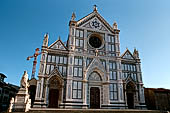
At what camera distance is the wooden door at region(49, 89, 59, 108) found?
1959cm

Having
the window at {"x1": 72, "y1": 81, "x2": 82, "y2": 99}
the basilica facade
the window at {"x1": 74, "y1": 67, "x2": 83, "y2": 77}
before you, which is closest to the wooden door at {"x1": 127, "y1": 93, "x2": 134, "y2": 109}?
the basilica facade

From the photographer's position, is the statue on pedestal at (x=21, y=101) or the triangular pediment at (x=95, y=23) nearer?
the statue on pedestal at (x=21, y=101)

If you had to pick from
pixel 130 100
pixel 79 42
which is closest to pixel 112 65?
pixel 130 100

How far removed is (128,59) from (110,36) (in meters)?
5.90

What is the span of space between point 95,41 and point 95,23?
3869 mm

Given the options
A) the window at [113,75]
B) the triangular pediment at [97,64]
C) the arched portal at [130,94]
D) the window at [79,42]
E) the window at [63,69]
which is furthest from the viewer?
the window at [79,42]

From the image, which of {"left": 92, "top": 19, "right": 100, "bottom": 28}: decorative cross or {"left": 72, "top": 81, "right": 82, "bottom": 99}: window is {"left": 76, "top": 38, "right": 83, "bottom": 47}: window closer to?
{"left": 92, "top": 19, "right": 100, "bottom": 28}: decorative cross

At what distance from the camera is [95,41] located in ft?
84.5

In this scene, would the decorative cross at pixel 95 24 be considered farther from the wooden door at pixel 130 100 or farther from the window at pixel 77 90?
the wooden door at pixel 130 100

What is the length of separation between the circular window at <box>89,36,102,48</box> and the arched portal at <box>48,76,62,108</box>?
31.3 feet

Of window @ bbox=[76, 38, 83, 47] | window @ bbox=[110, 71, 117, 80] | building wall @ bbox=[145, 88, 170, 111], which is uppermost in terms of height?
window @ bbox=[76, 38, 83, 47]

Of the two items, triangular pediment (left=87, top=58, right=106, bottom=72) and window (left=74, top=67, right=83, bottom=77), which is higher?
triangular pediment (left=87, top=58, right=106, bottom=72)

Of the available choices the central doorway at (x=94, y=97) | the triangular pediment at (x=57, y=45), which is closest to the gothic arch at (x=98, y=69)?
the central doorway at (x=94, y=97)

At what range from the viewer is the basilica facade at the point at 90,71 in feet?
66.4
